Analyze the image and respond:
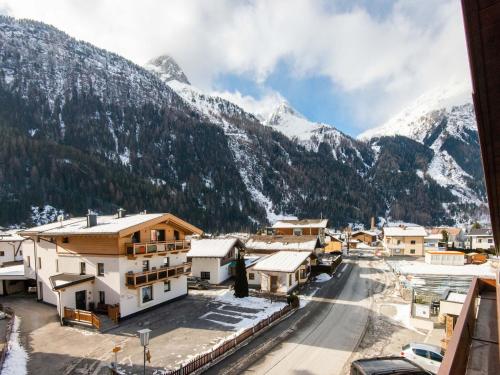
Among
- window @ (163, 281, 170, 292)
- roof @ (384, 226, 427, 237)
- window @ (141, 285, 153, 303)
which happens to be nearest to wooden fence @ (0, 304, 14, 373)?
window @ (141, 285, 153, 303)

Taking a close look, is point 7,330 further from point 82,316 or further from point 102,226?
point 102,226

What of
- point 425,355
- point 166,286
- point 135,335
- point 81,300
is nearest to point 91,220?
point 81,300

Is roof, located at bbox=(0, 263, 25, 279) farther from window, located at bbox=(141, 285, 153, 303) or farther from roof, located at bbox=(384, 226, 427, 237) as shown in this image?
roof, located at bbox=(384, 226, 427, 237)

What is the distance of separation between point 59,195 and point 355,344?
144 metres

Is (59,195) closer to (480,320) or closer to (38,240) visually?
(38,240)

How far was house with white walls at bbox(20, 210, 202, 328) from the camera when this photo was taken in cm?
2720

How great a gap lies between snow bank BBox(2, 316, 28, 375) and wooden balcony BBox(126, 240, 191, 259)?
9536mm

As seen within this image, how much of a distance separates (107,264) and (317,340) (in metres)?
19.0

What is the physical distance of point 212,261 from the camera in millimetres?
42156

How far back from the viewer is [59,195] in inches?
5281

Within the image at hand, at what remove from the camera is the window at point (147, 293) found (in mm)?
29320

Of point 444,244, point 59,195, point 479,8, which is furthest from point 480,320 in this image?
point 59,195

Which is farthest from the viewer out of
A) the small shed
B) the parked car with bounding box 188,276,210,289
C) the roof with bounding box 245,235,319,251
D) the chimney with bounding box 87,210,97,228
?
the roof with bounding box 245,235,319,251

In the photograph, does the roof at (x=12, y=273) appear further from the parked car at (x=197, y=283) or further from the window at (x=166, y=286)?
the parked car at (x=197, y=283)
